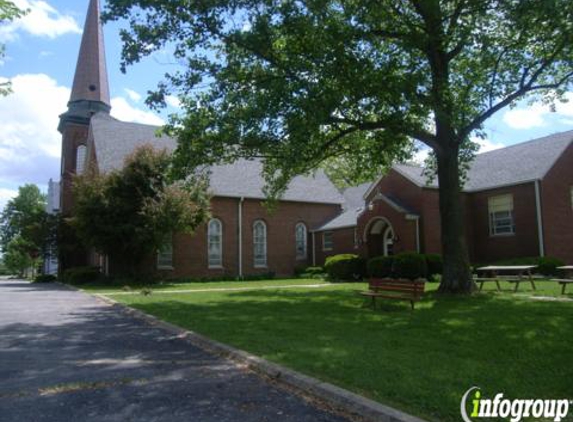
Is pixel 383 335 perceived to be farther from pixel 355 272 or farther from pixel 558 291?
pixel 355 272

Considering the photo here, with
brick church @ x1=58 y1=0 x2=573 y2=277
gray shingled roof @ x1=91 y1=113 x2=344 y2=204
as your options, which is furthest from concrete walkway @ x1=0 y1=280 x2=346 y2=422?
gray shingled roof @ x1=91 y1=113 x2=344 y2=204

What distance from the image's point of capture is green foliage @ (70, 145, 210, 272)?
27188 mm

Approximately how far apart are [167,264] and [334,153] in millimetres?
16394

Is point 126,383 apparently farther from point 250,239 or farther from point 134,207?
point 250,239

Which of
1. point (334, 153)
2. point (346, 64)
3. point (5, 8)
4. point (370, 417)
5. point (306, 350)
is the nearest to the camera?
point (370, 417)

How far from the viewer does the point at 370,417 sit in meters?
5.37

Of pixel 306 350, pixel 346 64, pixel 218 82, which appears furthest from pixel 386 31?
pixel 306 350

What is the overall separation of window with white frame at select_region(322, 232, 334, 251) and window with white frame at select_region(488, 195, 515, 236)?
435 inches

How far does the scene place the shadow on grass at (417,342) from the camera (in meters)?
6.07

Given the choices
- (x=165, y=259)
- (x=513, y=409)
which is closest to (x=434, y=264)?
(x=165, y=259)

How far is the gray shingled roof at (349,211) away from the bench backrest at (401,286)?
1879cm

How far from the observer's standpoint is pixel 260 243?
37.0 m

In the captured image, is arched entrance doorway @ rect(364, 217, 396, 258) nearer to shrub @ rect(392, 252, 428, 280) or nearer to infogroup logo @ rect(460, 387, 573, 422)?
shrub @ rect(392, 252, 428, 280)

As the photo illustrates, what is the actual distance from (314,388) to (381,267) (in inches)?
771
